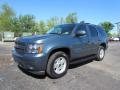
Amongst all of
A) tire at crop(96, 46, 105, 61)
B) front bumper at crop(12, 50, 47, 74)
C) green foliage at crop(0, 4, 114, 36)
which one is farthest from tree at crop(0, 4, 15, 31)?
front bumper at crop(12, 50, 47, 74)

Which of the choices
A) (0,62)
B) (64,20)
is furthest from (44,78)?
(64,20)

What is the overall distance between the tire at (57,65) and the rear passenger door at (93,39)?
1.90 metres

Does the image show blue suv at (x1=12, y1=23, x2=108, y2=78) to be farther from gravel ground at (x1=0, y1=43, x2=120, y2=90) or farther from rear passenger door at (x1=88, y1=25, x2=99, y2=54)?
gravel ground at (x1=0, y1=43, x2=120, y2=90)

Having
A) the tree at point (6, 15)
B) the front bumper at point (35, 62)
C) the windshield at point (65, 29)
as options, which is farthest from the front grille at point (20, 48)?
the tree at point (6, 15)

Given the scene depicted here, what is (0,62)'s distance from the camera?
8.63 metres

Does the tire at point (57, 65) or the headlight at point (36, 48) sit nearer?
the headlight at point (36, 48)

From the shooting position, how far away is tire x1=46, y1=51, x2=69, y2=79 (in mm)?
6597

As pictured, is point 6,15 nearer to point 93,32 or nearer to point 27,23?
point 27,23

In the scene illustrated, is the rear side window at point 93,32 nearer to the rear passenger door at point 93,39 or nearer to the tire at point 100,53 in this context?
the rear passenger door at point 93,39

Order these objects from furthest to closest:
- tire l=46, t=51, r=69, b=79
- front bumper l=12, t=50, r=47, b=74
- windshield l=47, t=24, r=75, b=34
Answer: windshield l=47, t=24, r=75, b=34 < tire l=46, t=51, r=69, b=79 < front bumper l=12, t=50, r=47, b=74

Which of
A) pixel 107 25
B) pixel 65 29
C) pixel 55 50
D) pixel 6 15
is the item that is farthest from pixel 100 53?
pixel 107 25

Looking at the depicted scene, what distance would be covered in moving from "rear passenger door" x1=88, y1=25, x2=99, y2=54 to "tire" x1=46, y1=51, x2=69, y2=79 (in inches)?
74.6

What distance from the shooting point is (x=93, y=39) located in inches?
351

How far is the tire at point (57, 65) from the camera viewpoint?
660cm
